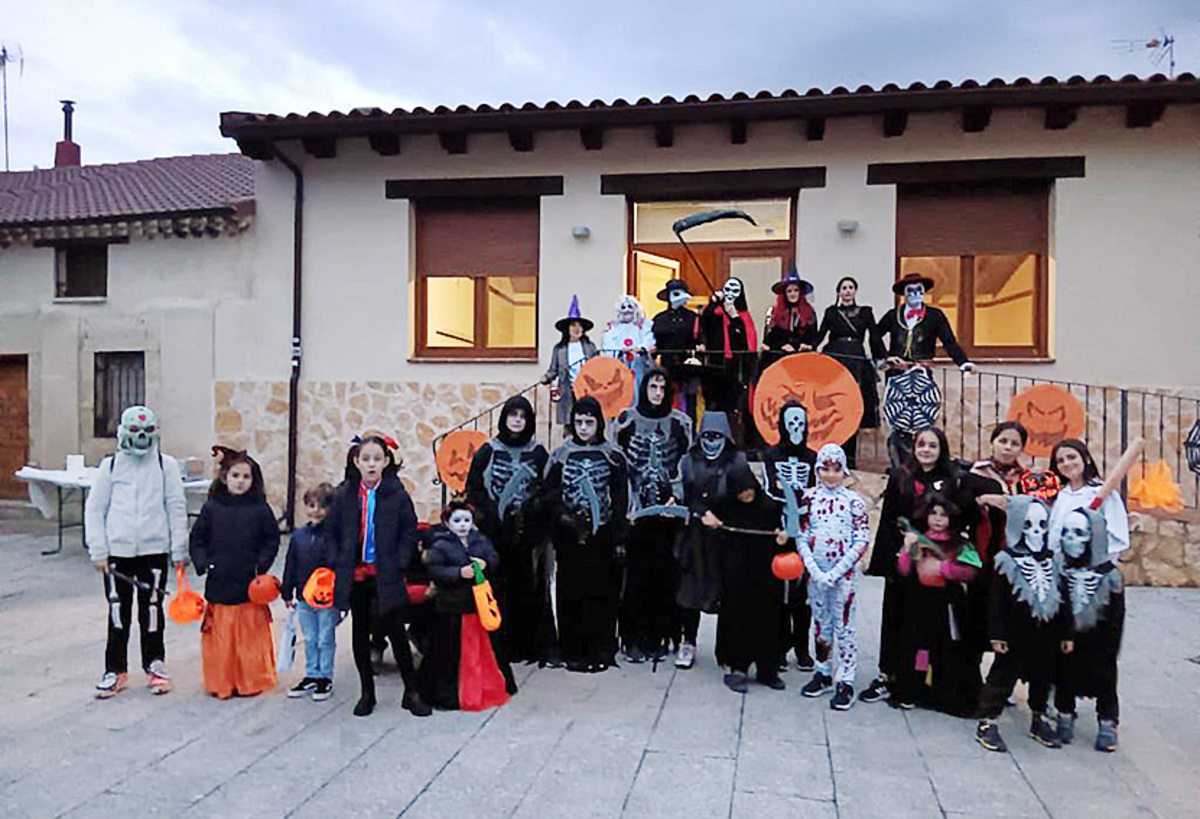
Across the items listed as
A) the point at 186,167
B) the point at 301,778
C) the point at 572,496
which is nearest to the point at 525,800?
the point at 301,778

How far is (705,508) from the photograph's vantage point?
17.1 feet

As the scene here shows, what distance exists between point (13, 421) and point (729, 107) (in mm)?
10782

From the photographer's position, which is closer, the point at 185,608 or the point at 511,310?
→ the point at 185,608

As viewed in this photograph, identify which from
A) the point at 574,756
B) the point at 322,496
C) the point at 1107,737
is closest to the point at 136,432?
the point at 322,496

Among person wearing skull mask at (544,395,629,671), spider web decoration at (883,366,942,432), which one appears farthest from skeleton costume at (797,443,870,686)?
spider web decoration at (883,366,942,432)

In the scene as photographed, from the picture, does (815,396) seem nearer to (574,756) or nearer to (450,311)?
(574,756)

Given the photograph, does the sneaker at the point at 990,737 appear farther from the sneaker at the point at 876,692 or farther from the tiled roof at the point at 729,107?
the tiled roof at the point at 729,107

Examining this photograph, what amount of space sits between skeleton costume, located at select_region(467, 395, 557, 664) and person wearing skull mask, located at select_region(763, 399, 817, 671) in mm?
1483

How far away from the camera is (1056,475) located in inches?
172

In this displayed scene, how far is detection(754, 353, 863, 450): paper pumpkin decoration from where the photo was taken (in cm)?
583

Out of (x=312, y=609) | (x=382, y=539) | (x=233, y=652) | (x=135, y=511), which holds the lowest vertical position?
(x=233, y=652)

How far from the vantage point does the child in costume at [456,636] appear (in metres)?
4.69

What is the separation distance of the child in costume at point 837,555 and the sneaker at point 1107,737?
1.22 meters

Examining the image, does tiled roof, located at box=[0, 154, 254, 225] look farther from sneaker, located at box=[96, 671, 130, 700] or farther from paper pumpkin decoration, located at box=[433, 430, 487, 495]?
sneaker, located at box=[96, 671, 130, 700]
